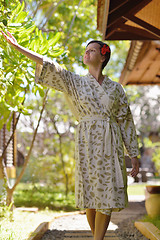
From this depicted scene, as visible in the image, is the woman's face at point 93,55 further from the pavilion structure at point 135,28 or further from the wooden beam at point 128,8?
the wooden beam at point 128,8

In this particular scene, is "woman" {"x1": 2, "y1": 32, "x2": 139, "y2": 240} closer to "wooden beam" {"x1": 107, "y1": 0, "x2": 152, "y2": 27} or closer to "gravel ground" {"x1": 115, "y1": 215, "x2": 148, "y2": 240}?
"wooden beam" {"x1": 107, "y1": 0, "x2": 152, "y2": 27}

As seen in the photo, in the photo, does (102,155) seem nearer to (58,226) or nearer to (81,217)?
(58,226)

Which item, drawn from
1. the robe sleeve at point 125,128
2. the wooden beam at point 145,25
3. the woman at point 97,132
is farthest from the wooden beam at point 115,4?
the robe sleeve at point 125,128

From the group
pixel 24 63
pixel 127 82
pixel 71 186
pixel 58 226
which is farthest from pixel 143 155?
pixel 24 63

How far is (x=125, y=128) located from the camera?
262cm

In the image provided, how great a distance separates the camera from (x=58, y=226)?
4293 millimetres

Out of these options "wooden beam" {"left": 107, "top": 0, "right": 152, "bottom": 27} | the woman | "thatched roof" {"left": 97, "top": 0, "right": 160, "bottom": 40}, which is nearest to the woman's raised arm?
the woman

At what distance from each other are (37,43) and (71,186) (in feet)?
18.1

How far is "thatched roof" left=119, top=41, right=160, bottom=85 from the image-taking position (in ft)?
15.0

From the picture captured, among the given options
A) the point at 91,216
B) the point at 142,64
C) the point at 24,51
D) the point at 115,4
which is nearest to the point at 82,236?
the point at 91,216

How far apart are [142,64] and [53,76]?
3.16 meters

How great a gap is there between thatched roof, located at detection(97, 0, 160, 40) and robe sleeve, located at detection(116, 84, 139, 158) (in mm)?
948

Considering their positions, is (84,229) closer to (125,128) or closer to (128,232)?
(128,232)

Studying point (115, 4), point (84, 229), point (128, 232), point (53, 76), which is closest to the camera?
point (53, 76)
